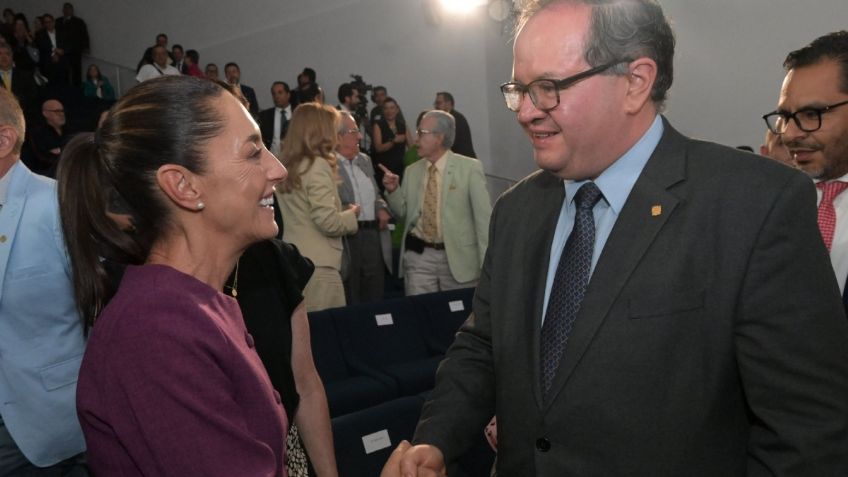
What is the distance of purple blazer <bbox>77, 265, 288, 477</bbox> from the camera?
1.13 meters

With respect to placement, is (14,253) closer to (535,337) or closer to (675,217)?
(535,337)

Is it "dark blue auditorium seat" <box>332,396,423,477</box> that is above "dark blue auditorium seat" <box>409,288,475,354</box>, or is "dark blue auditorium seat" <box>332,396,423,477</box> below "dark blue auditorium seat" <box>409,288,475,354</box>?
above

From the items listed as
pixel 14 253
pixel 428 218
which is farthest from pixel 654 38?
pixel 428 218

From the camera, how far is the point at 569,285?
51.2 inches

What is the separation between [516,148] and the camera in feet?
33.7

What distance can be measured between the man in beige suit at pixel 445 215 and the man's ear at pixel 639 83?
322cm

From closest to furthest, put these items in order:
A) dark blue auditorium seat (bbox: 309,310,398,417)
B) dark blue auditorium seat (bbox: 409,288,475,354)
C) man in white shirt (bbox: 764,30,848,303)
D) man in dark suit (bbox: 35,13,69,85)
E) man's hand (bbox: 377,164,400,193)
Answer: man in white shirt (bbox: 764,30,848,303), dark blue auditorium seat (bbox: 309,310,398,417), dark blue auditorium seat (bbox: 409,288,475,354), man's hand (bbox: 377,164,400,193), man in dark suit (bbox: 35,13,69,85)

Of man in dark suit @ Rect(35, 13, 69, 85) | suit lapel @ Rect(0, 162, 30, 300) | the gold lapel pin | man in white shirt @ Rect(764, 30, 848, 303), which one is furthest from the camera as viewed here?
man in dark suit @ Rect(35, 13, 69, 85)

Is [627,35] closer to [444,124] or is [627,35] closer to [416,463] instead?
[416,463]

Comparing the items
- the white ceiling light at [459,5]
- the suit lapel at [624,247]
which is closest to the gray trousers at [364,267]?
the suit lapel at [624,247]

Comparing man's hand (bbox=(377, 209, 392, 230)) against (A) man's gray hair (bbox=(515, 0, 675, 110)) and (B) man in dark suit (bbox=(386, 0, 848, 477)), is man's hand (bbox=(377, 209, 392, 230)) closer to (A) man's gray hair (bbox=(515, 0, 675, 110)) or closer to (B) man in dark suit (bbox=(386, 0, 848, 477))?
(B) man in dark suit (bbox=(386, 0, 848, 477))

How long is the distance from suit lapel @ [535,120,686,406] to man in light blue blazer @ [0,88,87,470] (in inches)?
59.2

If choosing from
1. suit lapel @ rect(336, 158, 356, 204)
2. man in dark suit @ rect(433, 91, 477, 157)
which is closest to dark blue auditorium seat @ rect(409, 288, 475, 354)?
suit lapel @ rect(336, 158, 356, 204)

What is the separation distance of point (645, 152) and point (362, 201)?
3385 millimetres
